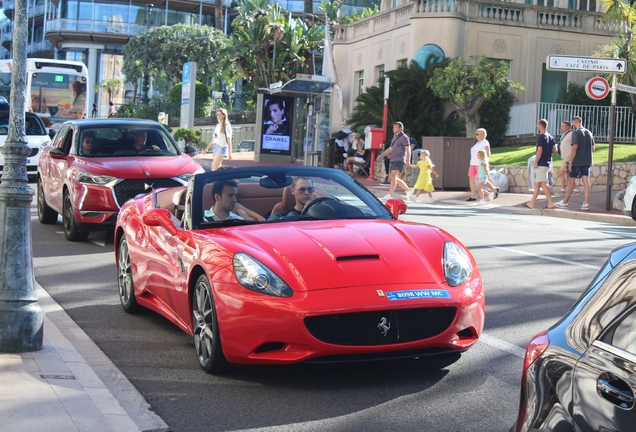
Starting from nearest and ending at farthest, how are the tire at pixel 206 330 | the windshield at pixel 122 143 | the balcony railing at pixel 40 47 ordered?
the tire at pixel 206 330
the windshield at pixel 122 143
the balcony railing at pixel 40 47

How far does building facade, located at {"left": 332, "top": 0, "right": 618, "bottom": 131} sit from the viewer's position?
35.6 meters

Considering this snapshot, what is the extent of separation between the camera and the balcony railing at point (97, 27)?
86688mm

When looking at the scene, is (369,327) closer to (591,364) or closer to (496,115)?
(591,364)

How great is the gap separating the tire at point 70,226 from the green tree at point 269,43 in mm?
45732

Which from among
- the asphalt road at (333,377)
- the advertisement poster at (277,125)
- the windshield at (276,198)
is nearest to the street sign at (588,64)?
the asphalt road at (333,377)

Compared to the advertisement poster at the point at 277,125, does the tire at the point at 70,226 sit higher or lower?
lower

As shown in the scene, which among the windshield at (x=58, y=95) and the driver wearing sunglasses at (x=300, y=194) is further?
the windshield at (x=58, y=95)

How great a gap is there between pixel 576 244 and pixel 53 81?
28.1 metres

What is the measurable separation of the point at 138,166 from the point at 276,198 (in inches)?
239

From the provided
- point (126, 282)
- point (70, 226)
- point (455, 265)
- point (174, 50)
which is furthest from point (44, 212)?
point (174, 50)

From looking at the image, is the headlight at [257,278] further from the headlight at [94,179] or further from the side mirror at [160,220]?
the headlight at [94,179]

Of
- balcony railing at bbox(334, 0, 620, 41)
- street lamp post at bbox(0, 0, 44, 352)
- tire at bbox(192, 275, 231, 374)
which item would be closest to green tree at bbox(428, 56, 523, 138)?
balcony railing at bbox(334, 0, 620, 41)

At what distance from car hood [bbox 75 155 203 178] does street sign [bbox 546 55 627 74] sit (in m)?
10.2

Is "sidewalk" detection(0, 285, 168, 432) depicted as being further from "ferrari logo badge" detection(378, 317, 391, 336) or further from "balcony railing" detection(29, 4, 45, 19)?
"balcony railing" detection(29, 4, 45, 19)
